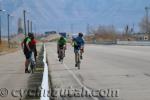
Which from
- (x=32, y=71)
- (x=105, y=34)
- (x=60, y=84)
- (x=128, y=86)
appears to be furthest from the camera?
(x=105, y=34)

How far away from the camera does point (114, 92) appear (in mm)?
16719

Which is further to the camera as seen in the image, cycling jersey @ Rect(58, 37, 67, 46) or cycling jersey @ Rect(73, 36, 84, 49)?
cycling jersey @ Rect(58, 37, 67, 46)

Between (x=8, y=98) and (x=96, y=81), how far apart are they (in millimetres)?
5480

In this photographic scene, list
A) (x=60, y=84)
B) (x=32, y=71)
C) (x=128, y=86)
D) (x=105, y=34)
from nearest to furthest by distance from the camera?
(x=128, y=86)
(x=60, y=84)
(x=32, y=71)
(x=105, y=34)

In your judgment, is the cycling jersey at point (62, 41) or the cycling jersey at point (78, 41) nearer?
the cycling jersey at point (78, 41)

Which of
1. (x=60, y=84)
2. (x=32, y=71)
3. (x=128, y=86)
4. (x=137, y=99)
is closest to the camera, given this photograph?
(x=137, y=99)

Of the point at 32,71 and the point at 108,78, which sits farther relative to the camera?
the point at 32,71

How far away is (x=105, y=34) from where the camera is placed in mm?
189625

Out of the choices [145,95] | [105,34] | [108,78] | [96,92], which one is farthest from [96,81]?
[105,34]

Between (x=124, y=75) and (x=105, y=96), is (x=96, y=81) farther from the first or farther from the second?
(x=105, y=96)

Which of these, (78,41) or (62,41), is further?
(62,41)

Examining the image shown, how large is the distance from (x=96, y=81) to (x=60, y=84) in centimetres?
154

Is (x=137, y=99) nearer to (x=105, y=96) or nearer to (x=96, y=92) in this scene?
(x=105, y=96)

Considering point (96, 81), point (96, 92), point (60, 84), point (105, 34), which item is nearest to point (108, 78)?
point (96, 81)
